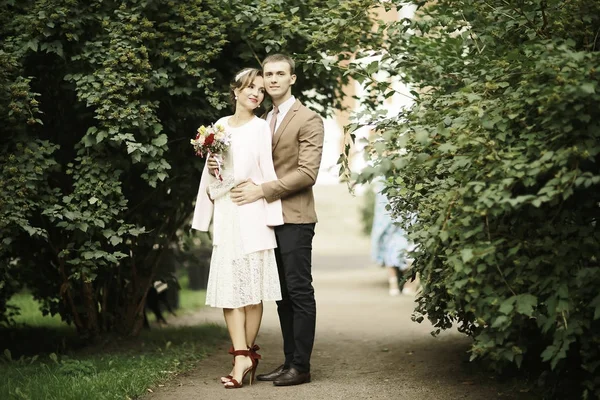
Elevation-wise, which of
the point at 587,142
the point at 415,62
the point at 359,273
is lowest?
the point at 359,273

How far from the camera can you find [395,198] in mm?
5781

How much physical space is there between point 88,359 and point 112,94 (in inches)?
80.6

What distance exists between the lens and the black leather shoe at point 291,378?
5707mm

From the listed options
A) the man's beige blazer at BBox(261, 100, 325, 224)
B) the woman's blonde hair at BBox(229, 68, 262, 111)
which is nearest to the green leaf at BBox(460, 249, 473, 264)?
the man's beige blazer at BBox(261, 100, 325, 224)

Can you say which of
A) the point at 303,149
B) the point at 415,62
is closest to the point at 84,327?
the point at 303,149

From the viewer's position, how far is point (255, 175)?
5730mm

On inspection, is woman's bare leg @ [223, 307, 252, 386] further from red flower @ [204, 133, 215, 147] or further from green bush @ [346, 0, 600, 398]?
green bush @ [346, 0, 600, 398]

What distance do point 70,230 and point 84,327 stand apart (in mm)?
1165

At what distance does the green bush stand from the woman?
1.17 m

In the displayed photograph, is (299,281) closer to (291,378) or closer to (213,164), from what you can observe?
(291,378)

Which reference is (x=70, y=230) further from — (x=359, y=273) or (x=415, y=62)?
(x=359, y=273)

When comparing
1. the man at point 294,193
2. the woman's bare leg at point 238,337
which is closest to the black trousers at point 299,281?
the man at point 294,193

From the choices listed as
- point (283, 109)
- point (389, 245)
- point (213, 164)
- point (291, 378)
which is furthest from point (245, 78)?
point (389, 245)

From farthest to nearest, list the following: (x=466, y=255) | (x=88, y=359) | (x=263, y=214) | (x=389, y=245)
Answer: (x=389, y=245) → (x=88, y=359) → (x=263, y=214) → (x=466, y=255)
